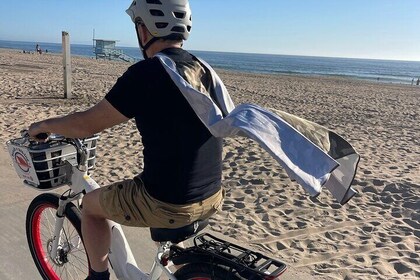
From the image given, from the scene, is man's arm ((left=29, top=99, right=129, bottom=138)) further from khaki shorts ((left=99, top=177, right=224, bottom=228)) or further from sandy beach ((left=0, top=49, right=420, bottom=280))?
sandy beach ((left=0, top=49, right=420, bottom=280))

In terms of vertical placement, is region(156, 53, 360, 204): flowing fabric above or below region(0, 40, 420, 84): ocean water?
above

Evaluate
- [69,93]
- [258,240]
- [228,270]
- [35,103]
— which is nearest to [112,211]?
[228,270]

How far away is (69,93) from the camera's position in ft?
42.9

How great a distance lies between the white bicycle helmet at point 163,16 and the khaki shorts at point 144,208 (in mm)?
790

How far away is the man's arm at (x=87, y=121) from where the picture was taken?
80.1 inches

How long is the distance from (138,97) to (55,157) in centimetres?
99

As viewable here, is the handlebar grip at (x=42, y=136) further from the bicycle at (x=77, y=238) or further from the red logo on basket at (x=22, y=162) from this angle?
the red logo on basket at (x=22, y=162)

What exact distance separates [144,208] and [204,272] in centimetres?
45

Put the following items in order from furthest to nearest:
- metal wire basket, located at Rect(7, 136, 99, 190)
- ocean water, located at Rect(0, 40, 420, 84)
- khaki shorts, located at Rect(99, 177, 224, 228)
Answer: ocean water, located at Rect(0, 40, 420, 84) < metal wire basket, located at Rect(7, 136, 99, 190) < khaki shorts, located at Rect(99, 177, 224, 228)

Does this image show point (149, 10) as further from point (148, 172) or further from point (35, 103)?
point (35, 103)

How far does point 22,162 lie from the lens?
2701 millimetres

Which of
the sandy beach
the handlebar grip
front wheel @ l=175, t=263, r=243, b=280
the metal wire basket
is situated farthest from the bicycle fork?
the sandy beach

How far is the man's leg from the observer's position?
2418 mm

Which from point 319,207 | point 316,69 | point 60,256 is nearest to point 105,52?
point 316,69
